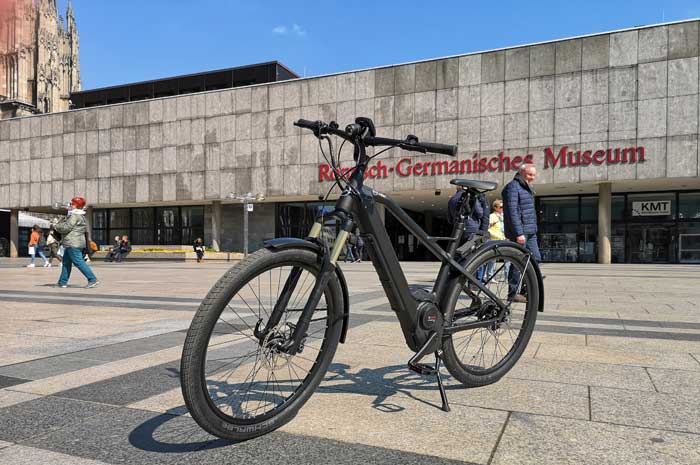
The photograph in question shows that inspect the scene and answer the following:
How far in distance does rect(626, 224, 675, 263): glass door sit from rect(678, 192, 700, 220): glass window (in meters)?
0.86

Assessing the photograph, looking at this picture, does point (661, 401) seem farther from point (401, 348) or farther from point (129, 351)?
point (129, 351)

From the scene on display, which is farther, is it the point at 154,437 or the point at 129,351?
the point at 129,351

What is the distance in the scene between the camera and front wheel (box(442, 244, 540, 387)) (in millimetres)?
2862

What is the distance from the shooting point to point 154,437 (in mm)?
2213

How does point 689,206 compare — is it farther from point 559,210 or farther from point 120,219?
point 120,219

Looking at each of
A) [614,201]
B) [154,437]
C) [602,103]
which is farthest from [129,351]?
[614,201]

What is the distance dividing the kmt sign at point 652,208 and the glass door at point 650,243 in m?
0.63

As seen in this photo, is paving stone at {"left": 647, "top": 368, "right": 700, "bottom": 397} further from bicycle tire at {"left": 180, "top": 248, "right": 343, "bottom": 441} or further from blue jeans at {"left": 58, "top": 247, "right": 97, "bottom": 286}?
blue jeans at {"left": 58, "top": 247, "right": 97, "bottom": 286}

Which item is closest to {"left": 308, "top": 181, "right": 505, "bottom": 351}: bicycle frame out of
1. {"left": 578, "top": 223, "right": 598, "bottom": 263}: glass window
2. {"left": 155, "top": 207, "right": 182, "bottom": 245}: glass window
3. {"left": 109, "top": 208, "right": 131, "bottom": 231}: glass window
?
{"left": 578, "top": 223, "right": 598, "bottom": 263}: glass window

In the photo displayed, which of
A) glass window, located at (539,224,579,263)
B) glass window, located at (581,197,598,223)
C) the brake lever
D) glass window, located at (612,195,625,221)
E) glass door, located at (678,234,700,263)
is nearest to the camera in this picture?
the brake lever

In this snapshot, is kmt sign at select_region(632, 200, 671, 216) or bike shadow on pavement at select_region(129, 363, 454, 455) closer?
bike shadow on pavement at select_region(129, 363, 454, 455)

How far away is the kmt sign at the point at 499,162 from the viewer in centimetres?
2397

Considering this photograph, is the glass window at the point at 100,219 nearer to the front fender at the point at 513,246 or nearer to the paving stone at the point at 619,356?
the paving stone at the point at 619,356

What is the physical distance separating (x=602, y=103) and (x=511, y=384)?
24638mm
